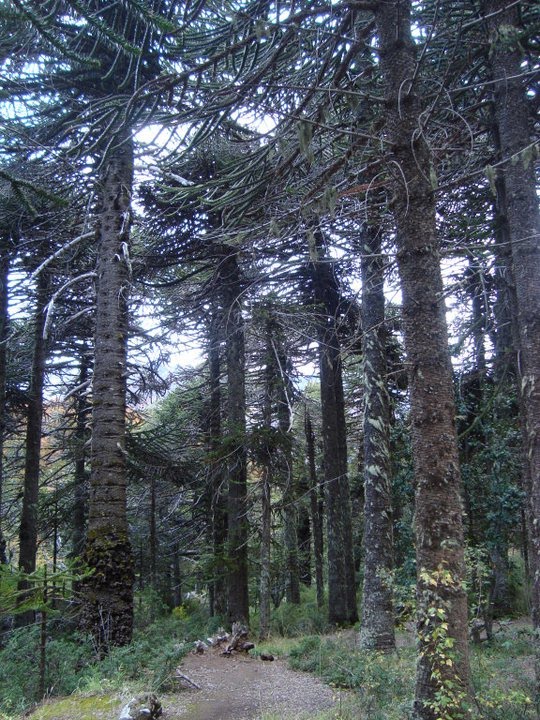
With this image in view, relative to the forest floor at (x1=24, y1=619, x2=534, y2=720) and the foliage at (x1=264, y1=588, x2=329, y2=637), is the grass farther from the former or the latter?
the foliage at (x1=264, y1=588, x2=329, y2=637)

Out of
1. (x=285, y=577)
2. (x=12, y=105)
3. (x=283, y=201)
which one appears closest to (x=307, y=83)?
(x=283, y=201)

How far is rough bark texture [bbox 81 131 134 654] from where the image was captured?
7719 millimetres

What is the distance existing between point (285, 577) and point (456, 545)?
59.2 feet

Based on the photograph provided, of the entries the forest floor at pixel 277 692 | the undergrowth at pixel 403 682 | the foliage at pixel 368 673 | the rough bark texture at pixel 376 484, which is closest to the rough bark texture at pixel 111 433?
the forest floor at pixel 277 692

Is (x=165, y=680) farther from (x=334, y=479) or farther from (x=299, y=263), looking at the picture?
(x=299, y=263)

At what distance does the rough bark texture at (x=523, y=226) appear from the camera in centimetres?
574

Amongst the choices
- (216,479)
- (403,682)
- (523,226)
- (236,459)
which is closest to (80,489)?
(216,479)

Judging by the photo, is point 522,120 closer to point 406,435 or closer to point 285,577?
point 406,435

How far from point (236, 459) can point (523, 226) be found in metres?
8.59

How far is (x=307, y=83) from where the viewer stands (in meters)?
6.61

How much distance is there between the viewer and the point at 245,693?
7551 millimetres

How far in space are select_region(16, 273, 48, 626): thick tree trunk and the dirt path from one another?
5689mm

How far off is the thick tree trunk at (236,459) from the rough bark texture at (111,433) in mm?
3305

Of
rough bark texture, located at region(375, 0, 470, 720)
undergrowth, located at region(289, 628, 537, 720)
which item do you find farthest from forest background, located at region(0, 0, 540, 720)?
undergrowth, located at region(289, 628, 537, 720)
